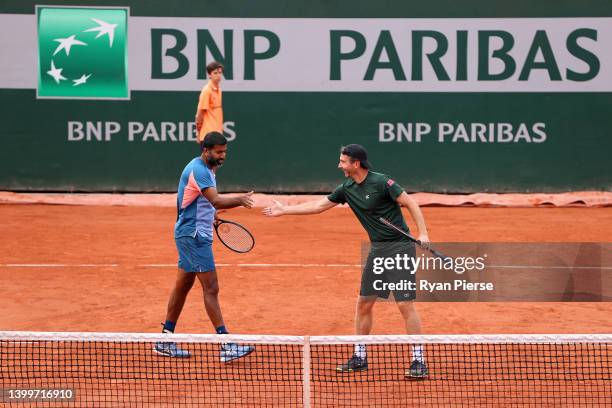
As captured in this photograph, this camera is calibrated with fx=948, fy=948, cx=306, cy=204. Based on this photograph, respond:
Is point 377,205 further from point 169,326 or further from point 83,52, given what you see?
point 83,52

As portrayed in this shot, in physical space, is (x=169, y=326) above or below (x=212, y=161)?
below

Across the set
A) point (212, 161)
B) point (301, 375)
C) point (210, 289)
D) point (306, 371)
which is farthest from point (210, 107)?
point (306, 371)

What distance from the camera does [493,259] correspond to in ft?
37.6

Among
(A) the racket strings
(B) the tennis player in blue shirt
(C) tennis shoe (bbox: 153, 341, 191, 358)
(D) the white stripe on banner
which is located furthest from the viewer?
(D) the white stripe on banner

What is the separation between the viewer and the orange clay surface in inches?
326

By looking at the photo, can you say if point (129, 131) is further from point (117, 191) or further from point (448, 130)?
point (448, 130)

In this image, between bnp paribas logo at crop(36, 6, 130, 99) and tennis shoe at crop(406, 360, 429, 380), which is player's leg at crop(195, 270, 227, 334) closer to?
tennis shoe at crop(406, 360, 429, 380)

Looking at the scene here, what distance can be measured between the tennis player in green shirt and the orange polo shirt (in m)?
6.55

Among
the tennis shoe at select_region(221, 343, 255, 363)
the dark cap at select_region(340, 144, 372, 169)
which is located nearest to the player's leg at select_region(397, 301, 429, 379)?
the dark cap at select_region(340, 144, 372, 169)

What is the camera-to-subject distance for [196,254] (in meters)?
7.14

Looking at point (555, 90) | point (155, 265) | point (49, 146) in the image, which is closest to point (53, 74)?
point (49, 146)

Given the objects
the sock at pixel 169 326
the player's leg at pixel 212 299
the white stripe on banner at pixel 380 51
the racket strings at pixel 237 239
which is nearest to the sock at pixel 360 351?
the player's leg at pixel 212 299

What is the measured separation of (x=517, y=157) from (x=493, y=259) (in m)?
4.56

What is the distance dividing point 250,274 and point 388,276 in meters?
3.88
